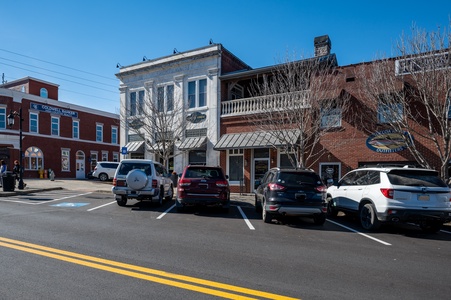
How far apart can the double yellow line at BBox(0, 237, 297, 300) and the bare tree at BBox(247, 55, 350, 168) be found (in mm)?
10243

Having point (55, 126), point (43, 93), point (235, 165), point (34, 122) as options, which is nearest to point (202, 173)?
point (235, 165)

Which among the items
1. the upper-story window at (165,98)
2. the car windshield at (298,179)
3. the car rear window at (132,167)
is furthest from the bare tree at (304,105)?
the upper-story window at (165,98)

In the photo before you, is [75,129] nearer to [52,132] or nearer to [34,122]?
[52,132]

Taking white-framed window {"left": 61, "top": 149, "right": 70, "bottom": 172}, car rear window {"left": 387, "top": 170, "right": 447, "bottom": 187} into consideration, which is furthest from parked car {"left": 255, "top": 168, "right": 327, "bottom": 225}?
white-framed window {"left": 61, "top": 149, "right": 70, "bottom": 172}

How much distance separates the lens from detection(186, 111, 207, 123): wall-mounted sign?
20438mm

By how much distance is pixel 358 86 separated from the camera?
50.1 ft

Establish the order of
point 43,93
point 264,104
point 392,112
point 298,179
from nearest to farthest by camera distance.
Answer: point 298,179 < point 392,112 < point 264,104 < point 43,93

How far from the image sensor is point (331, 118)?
15.6 metres

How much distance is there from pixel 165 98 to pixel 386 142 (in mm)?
13319

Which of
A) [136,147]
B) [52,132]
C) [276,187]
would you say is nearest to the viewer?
[276,187]

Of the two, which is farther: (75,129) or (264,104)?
(75,129)

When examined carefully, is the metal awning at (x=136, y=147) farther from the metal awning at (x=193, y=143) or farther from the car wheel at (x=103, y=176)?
the car wheel at (x=103, y=176)

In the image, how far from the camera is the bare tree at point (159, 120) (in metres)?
18.8

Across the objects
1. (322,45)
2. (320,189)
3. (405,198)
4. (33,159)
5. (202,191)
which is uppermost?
(322,45)
